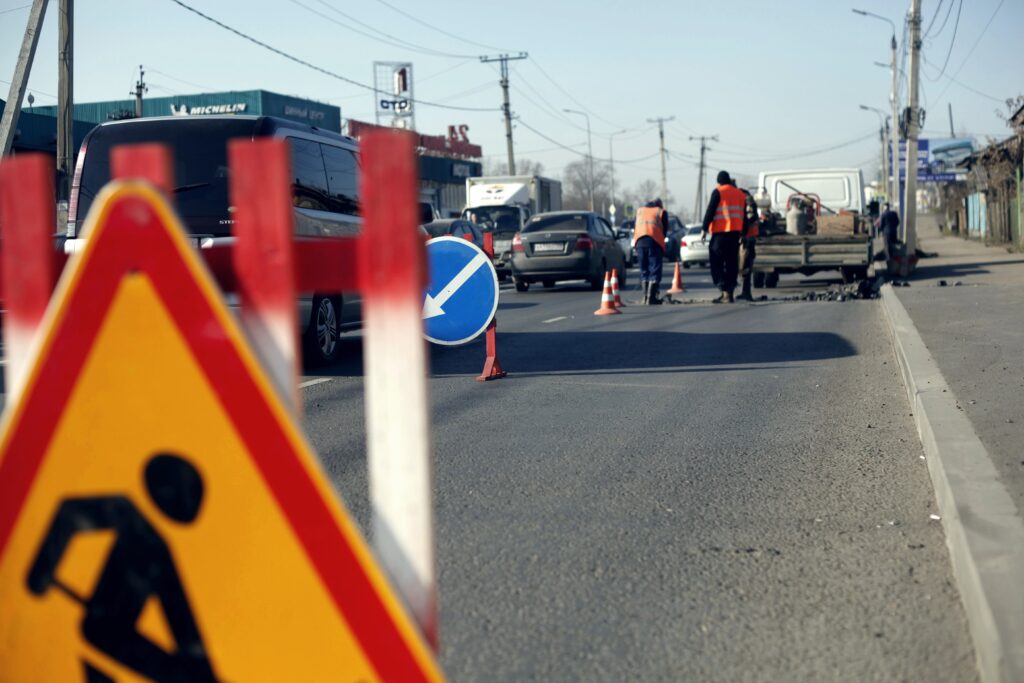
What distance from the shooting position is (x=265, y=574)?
6.10 ft

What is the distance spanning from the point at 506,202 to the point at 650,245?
60.3 feet

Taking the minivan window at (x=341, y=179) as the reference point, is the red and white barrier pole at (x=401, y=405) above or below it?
below

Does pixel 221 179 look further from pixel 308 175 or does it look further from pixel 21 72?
pixel 21 72

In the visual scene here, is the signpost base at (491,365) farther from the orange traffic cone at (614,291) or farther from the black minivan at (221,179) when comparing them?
the orange traffic cone at (614,291)

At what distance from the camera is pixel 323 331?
11219mm

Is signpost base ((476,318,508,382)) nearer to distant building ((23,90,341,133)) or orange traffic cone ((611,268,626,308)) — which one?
orange traffic cone ((611,268,626,308))

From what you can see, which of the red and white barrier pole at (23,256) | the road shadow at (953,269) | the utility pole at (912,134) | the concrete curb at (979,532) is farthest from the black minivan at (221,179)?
the utility pole at (912,134)

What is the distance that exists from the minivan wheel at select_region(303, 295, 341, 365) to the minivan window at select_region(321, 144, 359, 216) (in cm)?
90

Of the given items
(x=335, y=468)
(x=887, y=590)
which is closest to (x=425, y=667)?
(x=887, y=590)

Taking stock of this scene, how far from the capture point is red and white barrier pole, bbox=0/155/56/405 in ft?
6.22

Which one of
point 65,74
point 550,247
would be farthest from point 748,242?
point 65,74

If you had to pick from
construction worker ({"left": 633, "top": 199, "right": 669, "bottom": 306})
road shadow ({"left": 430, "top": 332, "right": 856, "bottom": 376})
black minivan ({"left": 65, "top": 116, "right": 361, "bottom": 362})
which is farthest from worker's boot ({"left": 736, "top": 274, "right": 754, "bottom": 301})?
black minivan ({"left": 65, "top": 116, "right": 361, "bottom": 362})

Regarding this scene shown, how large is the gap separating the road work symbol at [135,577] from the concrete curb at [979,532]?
2106mm

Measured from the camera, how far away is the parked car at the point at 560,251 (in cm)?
2455
